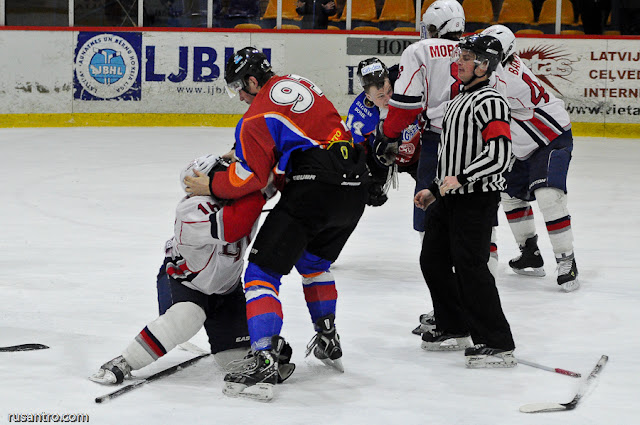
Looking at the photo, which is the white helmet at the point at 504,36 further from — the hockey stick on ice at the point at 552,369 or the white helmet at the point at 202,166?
the white helmet at the point at 202,166

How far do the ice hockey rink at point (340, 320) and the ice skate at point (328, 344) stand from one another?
5cm

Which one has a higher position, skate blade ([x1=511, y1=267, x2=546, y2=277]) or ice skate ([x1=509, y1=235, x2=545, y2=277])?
ice skate ([x1=509, y1=235, x2=545, y2=277])

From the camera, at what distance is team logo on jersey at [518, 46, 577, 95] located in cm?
1074

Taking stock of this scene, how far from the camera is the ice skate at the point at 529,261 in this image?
509 cm

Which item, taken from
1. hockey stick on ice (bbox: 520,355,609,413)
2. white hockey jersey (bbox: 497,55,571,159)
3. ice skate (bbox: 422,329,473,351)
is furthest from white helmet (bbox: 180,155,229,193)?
white hockey jersey (bbox: 497,55,571,159)

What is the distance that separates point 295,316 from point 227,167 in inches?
40.7

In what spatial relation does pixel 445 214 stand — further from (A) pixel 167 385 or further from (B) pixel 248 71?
(A) pixel 167 385

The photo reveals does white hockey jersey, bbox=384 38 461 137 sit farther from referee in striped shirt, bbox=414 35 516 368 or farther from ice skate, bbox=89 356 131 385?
ice skate, bbox=89 356 131 385

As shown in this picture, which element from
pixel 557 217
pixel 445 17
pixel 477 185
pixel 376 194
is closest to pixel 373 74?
pixel 445 17

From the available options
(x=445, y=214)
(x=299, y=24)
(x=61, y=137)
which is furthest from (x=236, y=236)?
(x=299, y=24)

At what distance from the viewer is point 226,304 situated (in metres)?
3.37

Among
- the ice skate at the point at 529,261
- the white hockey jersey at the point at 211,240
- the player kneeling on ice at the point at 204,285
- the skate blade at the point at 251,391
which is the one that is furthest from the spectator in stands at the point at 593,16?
the skate blade at the point at 251,391

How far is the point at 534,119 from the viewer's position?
492 cm

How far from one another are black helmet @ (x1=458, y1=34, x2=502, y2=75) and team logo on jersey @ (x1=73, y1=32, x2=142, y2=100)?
25.9 ft
